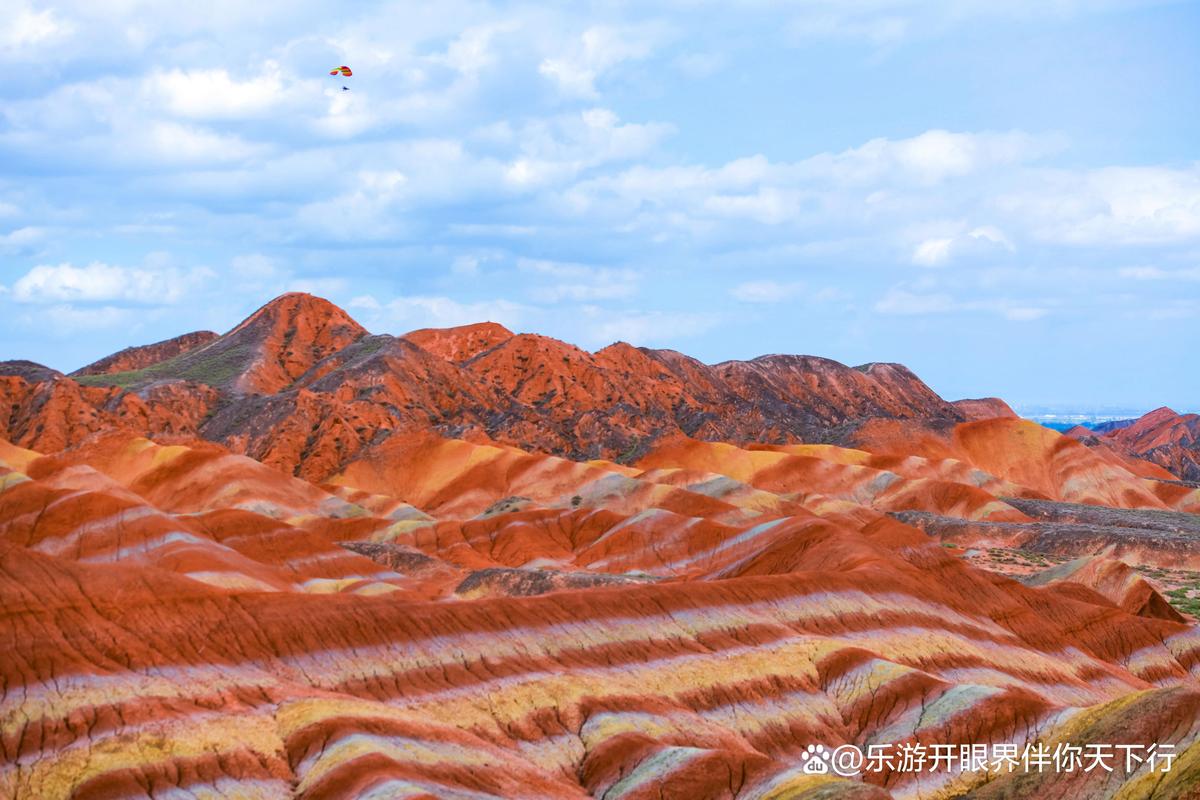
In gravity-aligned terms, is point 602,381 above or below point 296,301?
below

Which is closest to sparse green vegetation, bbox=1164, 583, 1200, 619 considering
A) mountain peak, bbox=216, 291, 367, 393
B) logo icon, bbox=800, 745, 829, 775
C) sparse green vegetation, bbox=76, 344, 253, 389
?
logo icon, bbox=800, 745, 829, 775

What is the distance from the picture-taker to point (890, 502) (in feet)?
445

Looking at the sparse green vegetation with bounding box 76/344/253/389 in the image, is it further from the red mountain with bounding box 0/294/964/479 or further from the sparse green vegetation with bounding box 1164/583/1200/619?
the sparse green vegetation with bounding box 1164/583/1200/619

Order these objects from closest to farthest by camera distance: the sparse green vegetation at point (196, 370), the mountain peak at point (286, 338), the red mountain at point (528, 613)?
the red mountain at point (528, 613) < the sparse green vegetation at point (196, 370) < the mountain peak at point (286, 338)

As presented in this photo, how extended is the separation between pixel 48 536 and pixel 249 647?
50.8 metres

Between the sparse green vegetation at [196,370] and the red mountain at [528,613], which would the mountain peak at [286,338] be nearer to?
the sparse green vegetation at [196,370]

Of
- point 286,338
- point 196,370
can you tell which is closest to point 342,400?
point 196,370

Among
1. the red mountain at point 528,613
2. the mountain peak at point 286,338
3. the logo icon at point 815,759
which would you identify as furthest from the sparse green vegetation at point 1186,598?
the mountain peak at point 286,338

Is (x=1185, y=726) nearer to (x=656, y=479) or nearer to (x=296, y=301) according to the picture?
(x=656, y=479)

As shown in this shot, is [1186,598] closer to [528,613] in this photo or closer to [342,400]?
[528,613]

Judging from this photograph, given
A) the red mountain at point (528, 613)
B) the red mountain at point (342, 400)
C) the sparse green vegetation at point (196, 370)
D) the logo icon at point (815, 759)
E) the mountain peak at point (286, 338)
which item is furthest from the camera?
the mountain peak at point (286, 338)

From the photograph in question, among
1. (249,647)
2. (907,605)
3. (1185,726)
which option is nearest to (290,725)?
(249,647)

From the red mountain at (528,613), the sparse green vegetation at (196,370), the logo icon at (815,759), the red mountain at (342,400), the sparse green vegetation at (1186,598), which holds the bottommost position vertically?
the sparse green vegetation at (1186,598)

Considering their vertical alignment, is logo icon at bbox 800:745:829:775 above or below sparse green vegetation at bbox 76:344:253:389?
below
